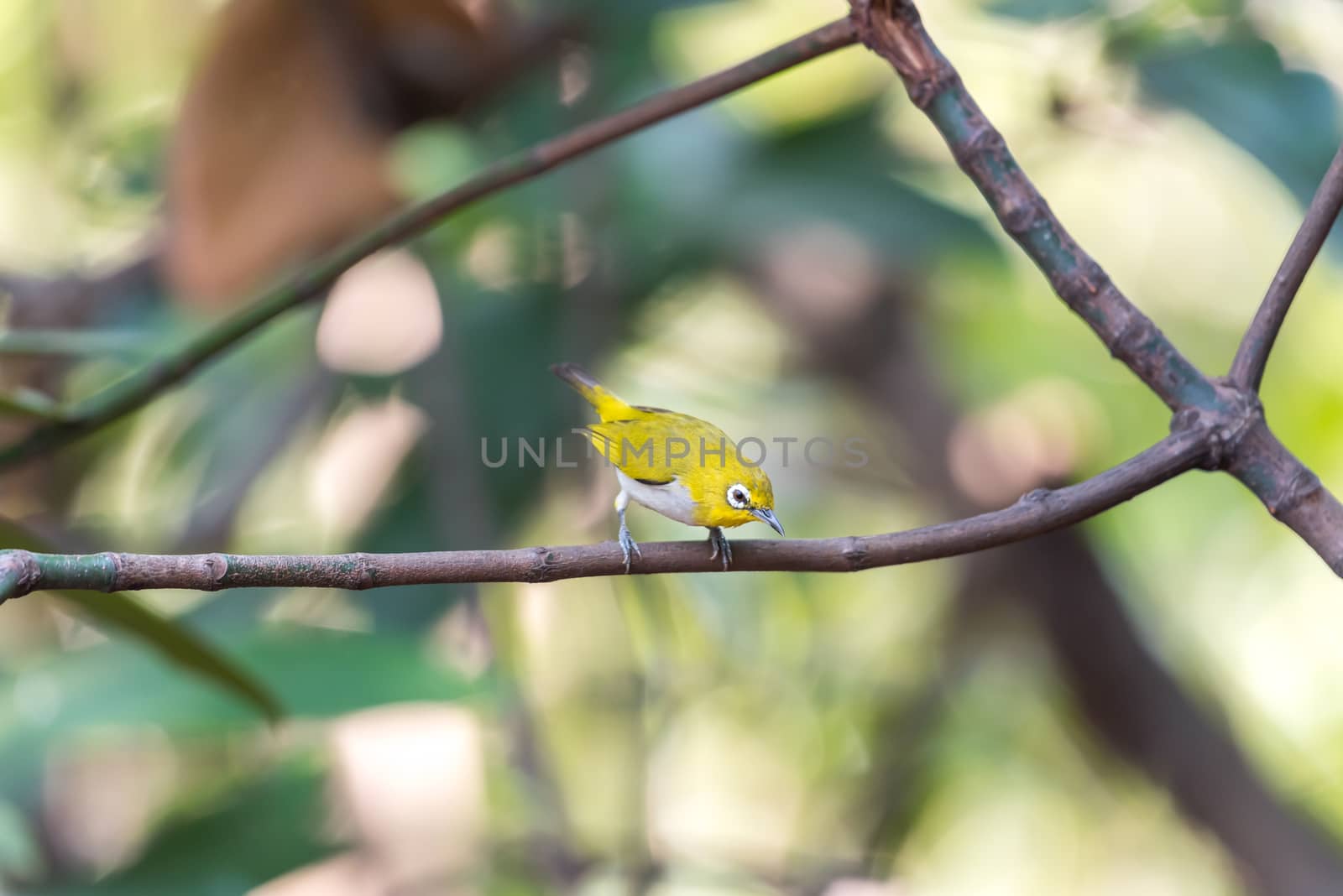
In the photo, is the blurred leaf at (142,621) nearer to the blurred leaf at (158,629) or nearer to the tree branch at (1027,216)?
the blurred leaf at (158,629)

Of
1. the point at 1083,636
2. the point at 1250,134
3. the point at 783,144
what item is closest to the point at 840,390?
the point at 783,144

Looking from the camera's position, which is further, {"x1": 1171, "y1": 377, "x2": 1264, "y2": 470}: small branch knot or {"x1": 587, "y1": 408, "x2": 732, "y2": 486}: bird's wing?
{"x1": 587, "y1": 408, "x2": 732, "y2": 486}: bird's wing

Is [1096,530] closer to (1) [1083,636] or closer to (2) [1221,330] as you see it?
(1) [1083,636]

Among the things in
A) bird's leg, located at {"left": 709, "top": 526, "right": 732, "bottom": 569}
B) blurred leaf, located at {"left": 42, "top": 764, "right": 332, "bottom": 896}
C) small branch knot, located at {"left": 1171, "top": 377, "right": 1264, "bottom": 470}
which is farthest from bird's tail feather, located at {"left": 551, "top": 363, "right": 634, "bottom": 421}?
blurred leaf, located at {"left": 42, "top": 764, "right": 332, "bottom": 896}

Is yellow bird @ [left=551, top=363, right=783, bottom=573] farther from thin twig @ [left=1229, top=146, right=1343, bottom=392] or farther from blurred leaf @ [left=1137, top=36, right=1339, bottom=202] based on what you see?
blurred leaf @ [left=1137, top=36, right=1339, bottom=202]

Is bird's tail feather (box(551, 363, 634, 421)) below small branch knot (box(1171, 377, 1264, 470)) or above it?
above

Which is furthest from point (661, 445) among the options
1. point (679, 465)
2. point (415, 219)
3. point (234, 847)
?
point (234, 847)
